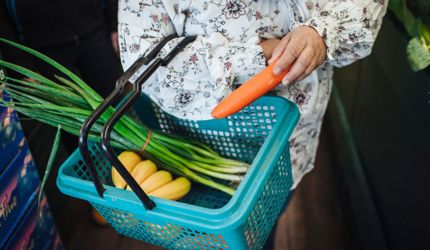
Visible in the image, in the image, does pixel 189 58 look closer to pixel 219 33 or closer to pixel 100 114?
pixel 219 33

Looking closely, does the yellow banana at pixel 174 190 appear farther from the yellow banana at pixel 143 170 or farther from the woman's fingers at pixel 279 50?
the woman's fingers at pixel 279 50

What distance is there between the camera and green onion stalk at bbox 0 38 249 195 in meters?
0.96

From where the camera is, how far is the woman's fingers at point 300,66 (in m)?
0.80

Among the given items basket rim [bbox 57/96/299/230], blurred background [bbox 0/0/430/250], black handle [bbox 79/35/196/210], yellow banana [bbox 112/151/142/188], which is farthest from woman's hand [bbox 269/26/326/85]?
yellow banana [bbox 112/151/142/188]

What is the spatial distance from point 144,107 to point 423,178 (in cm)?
87

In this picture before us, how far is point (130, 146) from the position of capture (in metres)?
1.06

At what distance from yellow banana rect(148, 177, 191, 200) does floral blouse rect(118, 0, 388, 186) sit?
0.18 metres

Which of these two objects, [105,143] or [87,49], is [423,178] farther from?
[87,49]

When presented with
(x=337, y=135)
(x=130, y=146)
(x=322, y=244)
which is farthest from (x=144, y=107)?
(x=337, y=135)

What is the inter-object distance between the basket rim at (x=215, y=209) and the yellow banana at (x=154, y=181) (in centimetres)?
14

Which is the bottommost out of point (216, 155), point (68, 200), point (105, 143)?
point (68, 200)

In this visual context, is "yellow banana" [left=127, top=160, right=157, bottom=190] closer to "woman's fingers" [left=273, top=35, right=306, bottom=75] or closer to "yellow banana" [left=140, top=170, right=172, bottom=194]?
"yellow banana" [left=140, top=170, right=172, bottom=194]

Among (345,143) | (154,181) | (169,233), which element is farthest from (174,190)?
(345,143)

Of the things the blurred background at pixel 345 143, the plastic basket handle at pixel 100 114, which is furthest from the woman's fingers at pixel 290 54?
the blurred background at pixel 345 143
